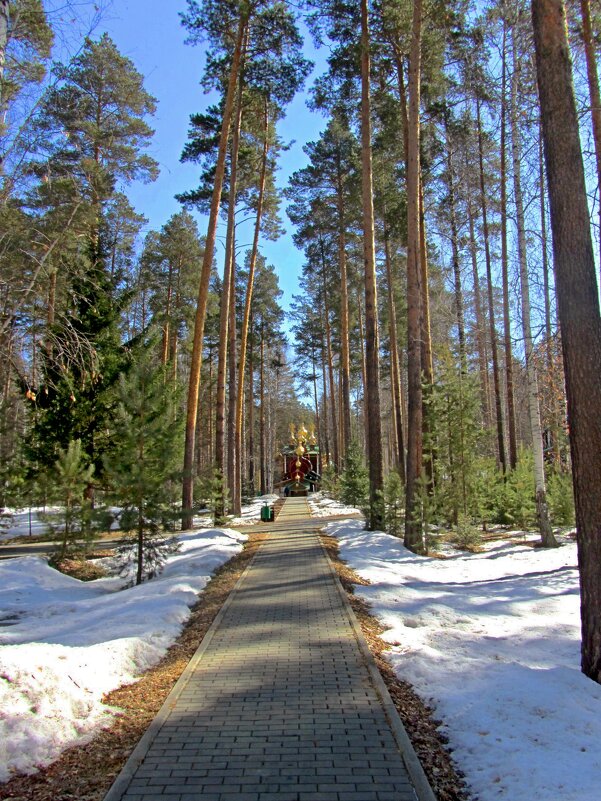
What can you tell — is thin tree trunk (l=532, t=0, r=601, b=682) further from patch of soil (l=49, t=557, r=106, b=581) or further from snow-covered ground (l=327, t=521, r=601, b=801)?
patch of soil (l=49, t=557, r=106, b=581)

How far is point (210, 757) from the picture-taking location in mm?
3783

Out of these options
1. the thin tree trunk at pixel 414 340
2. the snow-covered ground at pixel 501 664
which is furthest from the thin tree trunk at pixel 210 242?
the snow-covered ground at pixel 501 664

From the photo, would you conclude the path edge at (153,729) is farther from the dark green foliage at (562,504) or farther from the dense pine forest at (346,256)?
the dark green foliage at (562,504)

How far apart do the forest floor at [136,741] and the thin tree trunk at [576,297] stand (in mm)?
1884

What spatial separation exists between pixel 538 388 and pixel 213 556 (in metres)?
8.57

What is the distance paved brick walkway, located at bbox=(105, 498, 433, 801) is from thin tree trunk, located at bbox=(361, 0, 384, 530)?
8875 mm

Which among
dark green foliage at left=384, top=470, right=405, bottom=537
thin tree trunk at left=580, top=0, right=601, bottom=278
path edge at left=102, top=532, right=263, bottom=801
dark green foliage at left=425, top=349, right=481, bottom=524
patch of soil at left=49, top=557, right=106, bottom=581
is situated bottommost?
patch of soil at left=49, top=557, right=106, bottom=581

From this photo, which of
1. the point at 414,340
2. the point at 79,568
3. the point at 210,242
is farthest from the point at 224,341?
the point at 79,568

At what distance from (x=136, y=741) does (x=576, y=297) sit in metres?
5.42

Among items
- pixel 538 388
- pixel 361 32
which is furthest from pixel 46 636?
pixel 361 32

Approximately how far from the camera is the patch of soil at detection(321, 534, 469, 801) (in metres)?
3.56

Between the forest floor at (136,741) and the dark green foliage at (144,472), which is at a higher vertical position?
the dark green foliage at (144,472)

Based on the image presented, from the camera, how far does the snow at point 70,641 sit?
4.13 meters

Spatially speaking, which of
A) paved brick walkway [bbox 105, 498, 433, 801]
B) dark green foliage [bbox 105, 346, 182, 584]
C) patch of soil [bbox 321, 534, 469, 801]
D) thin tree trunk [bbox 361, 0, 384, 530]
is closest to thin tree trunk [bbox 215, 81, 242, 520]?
thin tree trunk [bbox 361, 0, 384, 530]
